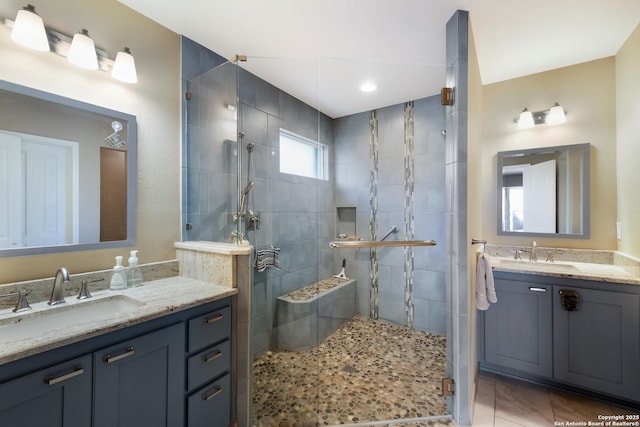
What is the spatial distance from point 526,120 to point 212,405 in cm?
328

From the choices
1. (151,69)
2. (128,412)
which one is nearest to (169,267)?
(128,412)

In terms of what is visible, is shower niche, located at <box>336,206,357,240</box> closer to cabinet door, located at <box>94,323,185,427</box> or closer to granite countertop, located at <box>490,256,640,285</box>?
granite countertop, located at <box>490,256,640,285</box>

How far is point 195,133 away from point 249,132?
40 centimetres

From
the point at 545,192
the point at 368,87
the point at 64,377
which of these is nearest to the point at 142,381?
the point at 64,377

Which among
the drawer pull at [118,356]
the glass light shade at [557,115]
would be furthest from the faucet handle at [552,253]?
the drawer pull at [118,356]

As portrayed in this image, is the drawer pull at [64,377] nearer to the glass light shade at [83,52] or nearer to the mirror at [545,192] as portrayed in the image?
the glass light shade at [83,52]

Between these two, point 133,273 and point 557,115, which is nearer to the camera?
point 133,273

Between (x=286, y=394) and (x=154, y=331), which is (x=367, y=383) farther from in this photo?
(x=154, y=331)

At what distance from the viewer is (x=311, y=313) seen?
7.57 feet

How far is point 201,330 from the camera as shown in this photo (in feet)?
4.55

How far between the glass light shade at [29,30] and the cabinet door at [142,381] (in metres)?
1.52

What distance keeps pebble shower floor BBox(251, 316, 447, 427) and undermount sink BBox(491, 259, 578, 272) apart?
2.90 feet

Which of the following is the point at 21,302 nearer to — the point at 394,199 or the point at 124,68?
the point at 124,68

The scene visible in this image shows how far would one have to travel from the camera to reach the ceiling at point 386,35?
1.61 metres
